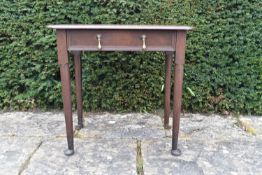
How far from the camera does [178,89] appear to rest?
2330 millimetres

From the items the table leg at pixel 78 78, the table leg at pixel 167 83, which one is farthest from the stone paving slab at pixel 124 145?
the table leg at pixel 78 78

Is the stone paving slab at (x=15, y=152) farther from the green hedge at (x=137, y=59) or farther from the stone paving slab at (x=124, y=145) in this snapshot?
the green hedge at (x=137, y=59)

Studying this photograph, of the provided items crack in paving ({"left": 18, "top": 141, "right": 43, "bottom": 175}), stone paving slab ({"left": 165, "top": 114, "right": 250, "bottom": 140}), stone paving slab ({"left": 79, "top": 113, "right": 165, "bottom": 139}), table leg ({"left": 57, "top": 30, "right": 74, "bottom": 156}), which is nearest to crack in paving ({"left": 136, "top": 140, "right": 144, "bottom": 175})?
stone paving slab ({"left": 79, "top": 113, "right": 165, "bottom": 139})

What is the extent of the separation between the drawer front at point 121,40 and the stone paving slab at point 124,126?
95cm

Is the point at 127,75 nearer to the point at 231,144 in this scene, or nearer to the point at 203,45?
the point at 203,45

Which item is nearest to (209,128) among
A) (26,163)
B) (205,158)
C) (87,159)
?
(205,158)

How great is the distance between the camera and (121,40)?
220 centimetres

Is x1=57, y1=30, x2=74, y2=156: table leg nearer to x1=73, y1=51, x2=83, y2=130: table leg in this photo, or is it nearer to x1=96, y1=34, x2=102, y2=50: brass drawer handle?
x1=96, y1=34, x2=102, y2=50: brass drawer handle

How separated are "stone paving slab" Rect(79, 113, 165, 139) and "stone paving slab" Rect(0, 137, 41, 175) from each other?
1.50ft

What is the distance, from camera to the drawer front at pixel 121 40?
7.18 feet

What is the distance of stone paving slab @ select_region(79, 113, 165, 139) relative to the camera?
2.88m

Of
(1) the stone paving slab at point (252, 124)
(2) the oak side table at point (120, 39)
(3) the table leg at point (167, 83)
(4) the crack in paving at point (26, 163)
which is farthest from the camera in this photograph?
(1) the stone paving slab at point (252, 124)

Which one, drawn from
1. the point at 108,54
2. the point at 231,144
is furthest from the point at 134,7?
the point at 231,144

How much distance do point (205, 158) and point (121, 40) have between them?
3.67 feet
